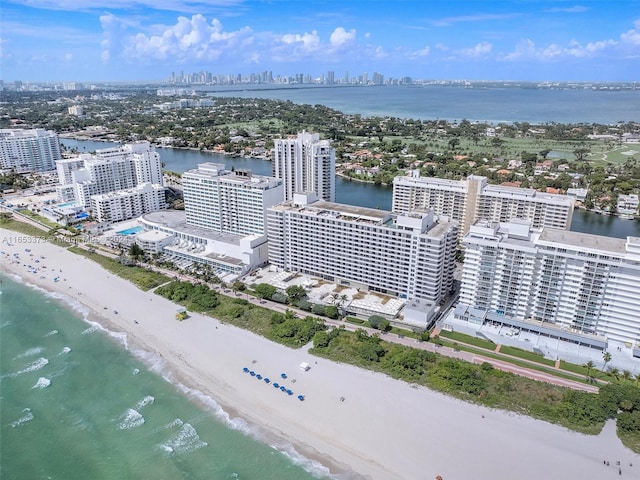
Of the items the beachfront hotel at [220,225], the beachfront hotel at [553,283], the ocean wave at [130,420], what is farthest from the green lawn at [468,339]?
the ocean wave at [130,420]

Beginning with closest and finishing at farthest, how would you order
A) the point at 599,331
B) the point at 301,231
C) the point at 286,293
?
the point at 599,331, the point at 286,293, the point at 301,231

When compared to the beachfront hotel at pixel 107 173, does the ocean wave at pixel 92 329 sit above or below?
below

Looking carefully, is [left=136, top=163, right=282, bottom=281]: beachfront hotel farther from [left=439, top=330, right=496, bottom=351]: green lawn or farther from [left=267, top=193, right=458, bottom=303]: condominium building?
[left=439, top=330, right=496, bottom=351]: green lawn

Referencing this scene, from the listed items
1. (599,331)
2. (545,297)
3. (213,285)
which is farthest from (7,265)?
(599,331)

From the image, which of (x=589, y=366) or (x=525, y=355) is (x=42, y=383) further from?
(x=589, y=366)

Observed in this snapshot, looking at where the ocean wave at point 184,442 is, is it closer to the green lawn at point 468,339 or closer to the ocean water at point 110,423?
the ocean water at point 110,423

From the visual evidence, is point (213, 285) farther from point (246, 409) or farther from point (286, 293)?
point (246, 409)

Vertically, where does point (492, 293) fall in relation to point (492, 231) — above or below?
below

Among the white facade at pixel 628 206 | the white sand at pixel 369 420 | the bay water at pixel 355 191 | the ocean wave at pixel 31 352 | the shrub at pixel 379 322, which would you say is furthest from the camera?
the white facade at pixel 628 206
